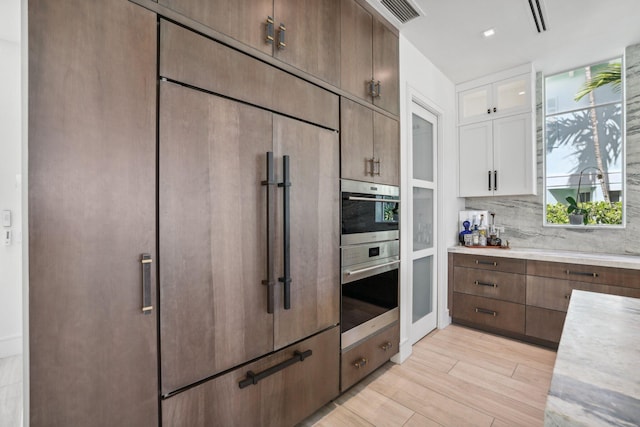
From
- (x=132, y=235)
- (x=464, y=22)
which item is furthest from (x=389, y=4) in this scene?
(x=132, y=235)

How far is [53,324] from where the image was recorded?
2.98 feet

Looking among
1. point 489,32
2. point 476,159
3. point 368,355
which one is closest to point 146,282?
point 368,355

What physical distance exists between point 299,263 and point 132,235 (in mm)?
836

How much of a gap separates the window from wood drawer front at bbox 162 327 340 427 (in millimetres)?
3038

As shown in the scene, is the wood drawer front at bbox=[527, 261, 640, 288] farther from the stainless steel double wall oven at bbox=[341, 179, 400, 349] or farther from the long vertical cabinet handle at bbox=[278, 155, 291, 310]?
the long vertical cabinet handle at bbox=[278, 155, 291, 310]

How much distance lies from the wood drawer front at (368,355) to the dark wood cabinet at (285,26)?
72.4 inches

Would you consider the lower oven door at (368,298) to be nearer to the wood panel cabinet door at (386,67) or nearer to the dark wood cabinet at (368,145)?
the dark wood cabinet at (368,145)

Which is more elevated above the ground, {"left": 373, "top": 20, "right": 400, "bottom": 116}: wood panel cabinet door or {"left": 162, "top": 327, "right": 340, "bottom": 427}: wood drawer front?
{"left": 373, "top": 20, "right": 400, "bottom": 116}: wood panel cabinet door

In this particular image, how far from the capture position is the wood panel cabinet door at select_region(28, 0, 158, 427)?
89 centimetres

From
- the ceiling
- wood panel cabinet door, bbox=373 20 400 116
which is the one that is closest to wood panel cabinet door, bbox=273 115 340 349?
wood panel cabinet door, bbox=373 20 400 116

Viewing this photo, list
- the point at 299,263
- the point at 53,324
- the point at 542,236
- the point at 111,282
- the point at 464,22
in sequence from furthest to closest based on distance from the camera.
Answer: the point at 542,236, the point at 464,22, the point at 299,263, the point at 111,282, the point at 53,324

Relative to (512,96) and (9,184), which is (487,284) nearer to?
(512,96)

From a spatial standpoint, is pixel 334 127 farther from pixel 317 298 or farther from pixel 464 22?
pixel 464 22

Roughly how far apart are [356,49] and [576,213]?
291cm
